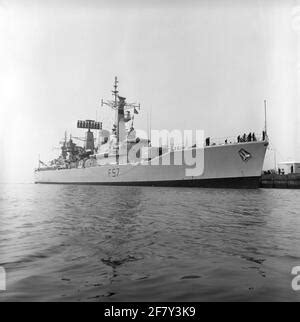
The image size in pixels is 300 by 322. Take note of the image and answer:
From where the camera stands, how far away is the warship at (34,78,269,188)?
2697 cm

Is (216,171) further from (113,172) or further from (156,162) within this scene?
(113,172)

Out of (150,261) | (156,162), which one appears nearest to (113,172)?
(156,162)

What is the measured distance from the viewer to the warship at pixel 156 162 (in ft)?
88.5

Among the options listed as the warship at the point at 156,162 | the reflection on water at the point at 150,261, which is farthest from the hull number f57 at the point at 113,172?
the reflection on water at the point at 150,261

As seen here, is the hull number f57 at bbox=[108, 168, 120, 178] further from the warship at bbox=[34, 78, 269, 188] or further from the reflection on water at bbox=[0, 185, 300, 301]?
the reflection on water at bbox=[0, 185, 300, 301]

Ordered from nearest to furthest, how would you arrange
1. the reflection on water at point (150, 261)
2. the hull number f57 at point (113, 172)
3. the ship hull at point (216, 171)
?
the reflection on water at point (150, 261)
the ship hull at point (216, 171)
the hull number f57 at point (113, 172)

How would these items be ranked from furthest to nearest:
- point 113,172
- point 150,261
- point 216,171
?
point 113,172 → point 216,171 → point 150,261

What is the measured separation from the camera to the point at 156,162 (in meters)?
31.7

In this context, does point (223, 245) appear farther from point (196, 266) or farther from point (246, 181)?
point (246, 181)

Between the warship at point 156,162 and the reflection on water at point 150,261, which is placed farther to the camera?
the warship at point 156,162

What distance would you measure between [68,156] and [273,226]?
172ft

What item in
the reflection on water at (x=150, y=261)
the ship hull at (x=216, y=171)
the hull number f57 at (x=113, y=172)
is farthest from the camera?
the hull number f57 at (x=113, y=172)

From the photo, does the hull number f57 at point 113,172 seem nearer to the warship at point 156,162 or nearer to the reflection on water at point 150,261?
the warship at point 156,162

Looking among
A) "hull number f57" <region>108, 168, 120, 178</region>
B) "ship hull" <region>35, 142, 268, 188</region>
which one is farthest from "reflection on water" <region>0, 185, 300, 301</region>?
"hull number f57" <region>108, 168, 120, 178</region>
